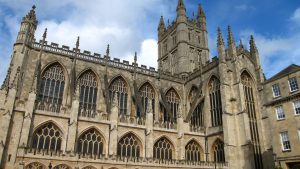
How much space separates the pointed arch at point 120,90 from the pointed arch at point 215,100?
961 cm

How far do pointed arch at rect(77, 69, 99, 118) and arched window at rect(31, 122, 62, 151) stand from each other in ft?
16.2

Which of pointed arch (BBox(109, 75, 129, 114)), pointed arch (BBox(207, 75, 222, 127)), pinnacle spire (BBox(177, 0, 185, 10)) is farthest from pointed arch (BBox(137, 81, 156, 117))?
pinnacle spire (BBox(177, 0, 185, 10))

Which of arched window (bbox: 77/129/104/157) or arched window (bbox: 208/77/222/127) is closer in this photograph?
arched window (bbox: 77/129/104/157)

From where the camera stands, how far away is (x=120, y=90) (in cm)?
3023

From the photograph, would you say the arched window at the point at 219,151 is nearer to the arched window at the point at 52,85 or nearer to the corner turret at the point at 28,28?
the arched window at the point at 52,85

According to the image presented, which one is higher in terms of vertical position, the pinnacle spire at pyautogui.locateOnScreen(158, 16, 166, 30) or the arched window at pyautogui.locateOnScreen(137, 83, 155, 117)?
the pinnacle spire at pyautogui.locateOnScreen(158, 16, 166, 30)

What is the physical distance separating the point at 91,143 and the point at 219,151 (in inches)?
509

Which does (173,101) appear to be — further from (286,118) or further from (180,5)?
(180,5)

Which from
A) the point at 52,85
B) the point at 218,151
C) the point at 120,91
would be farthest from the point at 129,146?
the point at 52,85

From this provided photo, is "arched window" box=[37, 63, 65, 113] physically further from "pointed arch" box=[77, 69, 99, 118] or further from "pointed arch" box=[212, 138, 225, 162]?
"pointed arch" box=[212, 138, 225, 162]

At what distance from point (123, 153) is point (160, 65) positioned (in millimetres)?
23470

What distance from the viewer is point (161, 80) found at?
33.2 meters

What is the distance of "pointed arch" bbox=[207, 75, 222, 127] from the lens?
28469 millimetres

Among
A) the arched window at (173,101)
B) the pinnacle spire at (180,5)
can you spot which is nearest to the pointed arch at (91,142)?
the arched window at (173,101)
